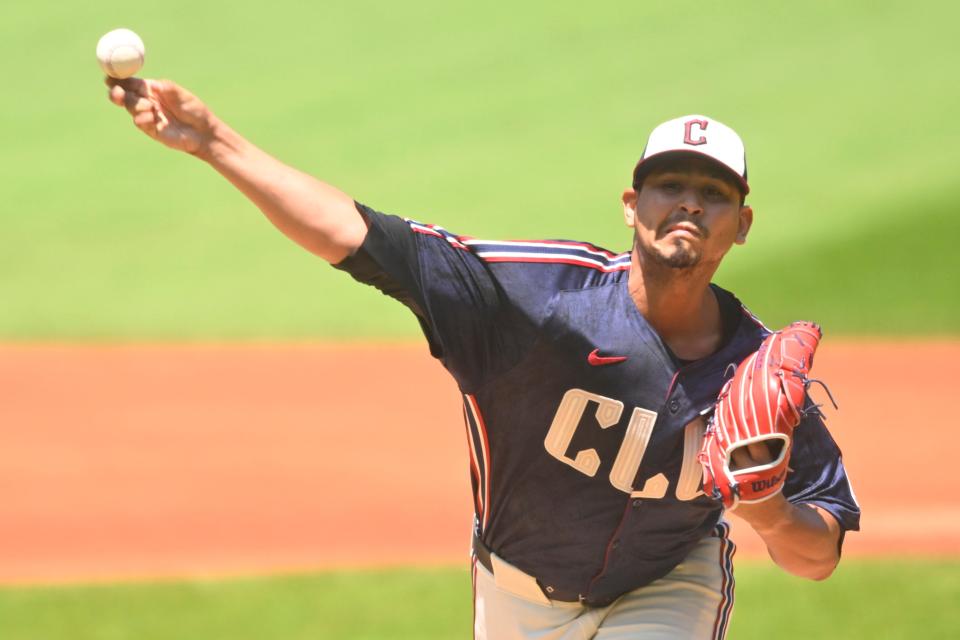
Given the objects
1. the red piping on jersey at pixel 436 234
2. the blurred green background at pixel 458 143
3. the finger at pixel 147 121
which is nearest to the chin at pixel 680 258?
the red piping on jersey at pixel 436 234

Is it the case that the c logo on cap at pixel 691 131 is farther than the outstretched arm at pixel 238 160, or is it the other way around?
the c logo on cap at pixel 691 131

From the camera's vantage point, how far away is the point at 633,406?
4.02 metres

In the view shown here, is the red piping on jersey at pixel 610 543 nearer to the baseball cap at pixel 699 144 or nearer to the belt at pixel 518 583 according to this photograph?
the belt at pixel 518 583

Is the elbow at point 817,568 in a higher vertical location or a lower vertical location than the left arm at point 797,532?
lower

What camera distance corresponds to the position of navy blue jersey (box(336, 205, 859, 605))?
3898 millimetres

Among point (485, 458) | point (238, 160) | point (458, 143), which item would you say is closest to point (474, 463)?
point (485, 458)

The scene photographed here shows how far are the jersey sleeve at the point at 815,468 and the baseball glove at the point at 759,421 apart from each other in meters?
0.40

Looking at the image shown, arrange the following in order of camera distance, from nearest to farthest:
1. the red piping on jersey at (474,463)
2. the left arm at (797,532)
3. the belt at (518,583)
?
the left arm at (797,532)
the red piping on jersey at (474,463)
the belt at (518,583)

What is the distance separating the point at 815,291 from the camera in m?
14.0

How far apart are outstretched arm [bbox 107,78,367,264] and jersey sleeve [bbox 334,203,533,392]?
0.44 feet

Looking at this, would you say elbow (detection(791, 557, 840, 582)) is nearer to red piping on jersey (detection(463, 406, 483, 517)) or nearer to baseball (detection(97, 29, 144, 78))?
red piping on jersey (detection(463, 406, 483, 517))

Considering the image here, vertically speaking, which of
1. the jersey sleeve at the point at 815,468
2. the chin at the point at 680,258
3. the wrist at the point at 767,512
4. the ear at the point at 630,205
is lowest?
the wrist at the point at 767,512

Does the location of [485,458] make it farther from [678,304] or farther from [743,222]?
[743,222]

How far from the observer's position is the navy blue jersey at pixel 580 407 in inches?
153
